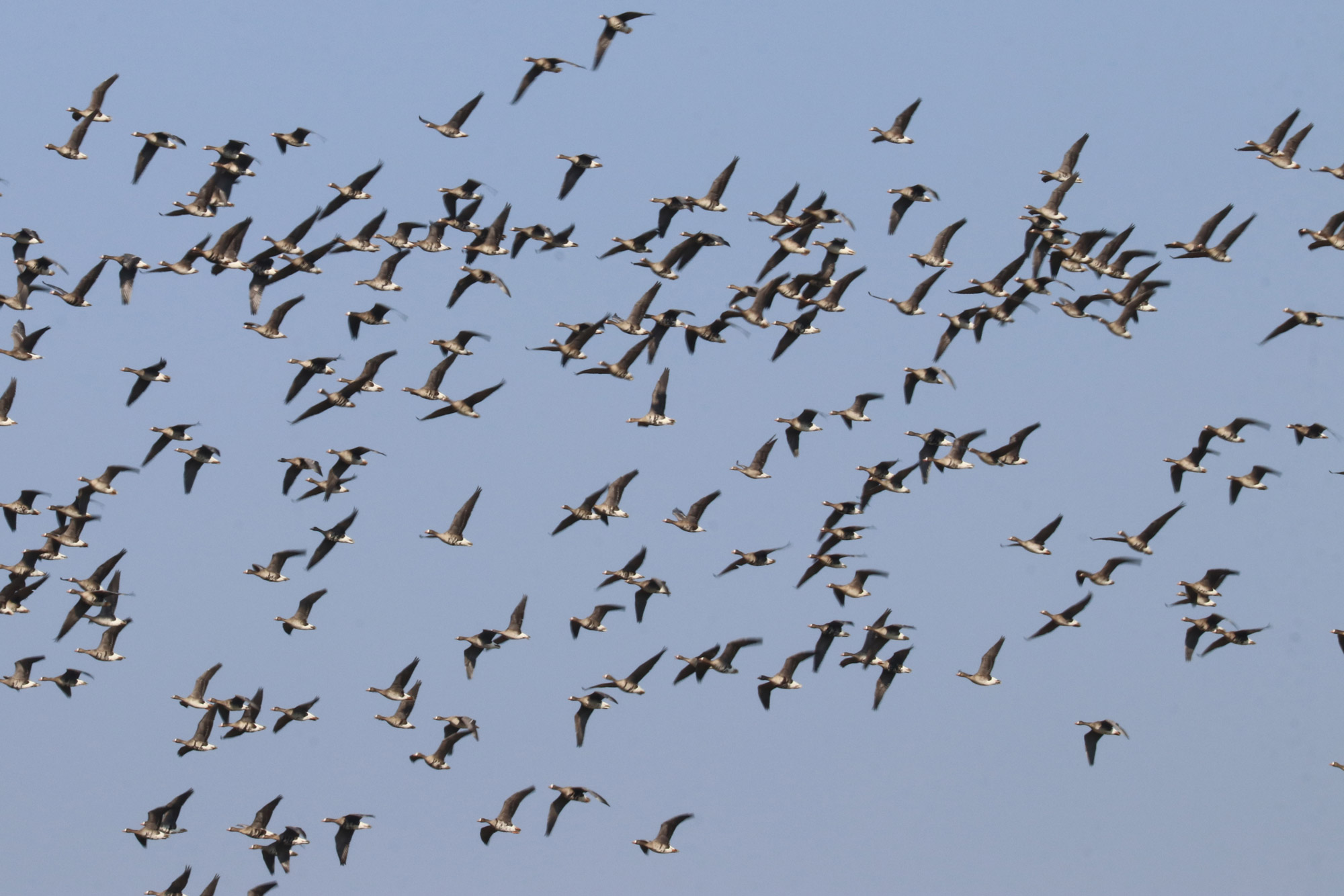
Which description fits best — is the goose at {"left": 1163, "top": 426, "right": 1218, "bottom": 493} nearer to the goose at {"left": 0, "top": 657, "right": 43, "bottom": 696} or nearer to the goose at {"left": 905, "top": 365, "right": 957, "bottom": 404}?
the goose at {"left": 905, "top": 365, "right": 957, "bottom": 404}

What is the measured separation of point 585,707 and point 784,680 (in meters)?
Result: 6.50

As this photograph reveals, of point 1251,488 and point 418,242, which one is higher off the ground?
point 418,242

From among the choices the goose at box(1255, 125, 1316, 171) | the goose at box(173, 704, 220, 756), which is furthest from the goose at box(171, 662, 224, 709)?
the goose at box(1255, 125, 1316, 171)

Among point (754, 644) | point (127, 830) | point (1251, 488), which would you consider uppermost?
point (1251, 488)

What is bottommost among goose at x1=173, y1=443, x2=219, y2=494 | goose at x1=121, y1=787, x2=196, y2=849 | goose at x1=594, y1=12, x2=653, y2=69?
goose at x1=121, y1=787, x2=196, y2=849

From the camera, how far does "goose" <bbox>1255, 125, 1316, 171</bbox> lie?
78.7 m

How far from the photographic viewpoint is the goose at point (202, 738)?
80.9m

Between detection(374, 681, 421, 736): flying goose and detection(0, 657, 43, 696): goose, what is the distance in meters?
11.9

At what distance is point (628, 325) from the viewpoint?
80.2 metres

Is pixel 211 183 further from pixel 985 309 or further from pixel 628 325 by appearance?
pixel 985 309

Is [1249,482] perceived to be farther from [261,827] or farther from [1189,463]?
[261,827]

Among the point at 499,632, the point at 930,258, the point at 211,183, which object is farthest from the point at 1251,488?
the point at 211,183

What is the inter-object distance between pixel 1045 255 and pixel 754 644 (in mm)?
15752

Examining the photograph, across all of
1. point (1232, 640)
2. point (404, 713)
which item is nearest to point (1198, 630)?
point (1232, 640)
